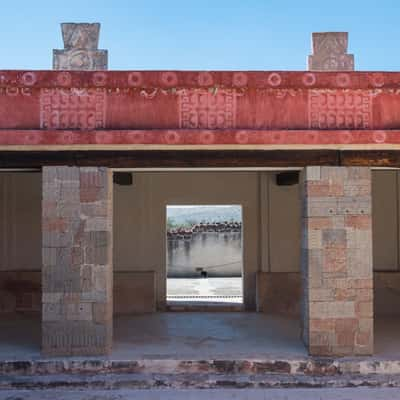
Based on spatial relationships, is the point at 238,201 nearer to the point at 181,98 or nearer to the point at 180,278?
the point at 181,98

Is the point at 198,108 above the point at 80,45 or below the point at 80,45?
below

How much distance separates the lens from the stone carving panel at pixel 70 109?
16.0 ft

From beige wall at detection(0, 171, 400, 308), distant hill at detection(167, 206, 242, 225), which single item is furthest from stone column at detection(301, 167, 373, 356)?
distant hill at detection(167, 206, 242, 225)

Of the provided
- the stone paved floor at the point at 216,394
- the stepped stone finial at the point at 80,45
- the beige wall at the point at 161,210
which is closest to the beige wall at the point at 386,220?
the beige wall at the point at 161,210

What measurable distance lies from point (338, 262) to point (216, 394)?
1.72m

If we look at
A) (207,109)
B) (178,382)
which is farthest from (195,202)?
(178,382)

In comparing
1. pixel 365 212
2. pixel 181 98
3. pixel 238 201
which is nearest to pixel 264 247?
pixel 238 201

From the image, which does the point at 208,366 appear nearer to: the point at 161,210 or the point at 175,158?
the point at 175,158

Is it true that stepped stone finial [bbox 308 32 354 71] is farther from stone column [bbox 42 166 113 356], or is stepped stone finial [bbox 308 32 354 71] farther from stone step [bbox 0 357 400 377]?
stone step [bbox 0 357 400 377]

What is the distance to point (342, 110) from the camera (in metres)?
4.96

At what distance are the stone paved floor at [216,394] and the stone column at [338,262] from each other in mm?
451

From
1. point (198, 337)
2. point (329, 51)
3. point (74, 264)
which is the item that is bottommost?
point (198, 337)

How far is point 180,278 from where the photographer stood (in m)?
16.0

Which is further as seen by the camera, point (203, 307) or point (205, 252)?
point (205, 252)
